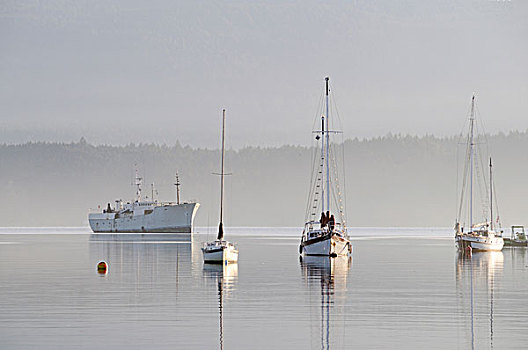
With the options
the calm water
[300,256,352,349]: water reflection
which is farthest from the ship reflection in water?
[300,256,352,349]: water reflection

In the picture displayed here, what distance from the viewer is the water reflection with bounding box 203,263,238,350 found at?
2940cm

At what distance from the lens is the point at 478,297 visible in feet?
122

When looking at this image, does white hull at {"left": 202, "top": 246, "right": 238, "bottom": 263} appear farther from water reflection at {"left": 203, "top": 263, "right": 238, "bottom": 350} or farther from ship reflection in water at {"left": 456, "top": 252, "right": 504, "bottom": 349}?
ship reflection in water at {"left": 456, "top": 252, "right": 504, "bottom": 349}

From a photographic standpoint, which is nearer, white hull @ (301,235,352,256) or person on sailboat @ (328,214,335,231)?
person on sailboat @ (328,214,335,231)

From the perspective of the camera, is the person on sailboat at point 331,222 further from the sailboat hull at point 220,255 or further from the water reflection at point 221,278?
the sailboat hull at point 220,255

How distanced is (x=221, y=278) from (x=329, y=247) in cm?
2550

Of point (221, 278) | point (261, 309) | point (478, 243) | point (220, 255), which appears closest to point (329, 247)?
point (220, 255)

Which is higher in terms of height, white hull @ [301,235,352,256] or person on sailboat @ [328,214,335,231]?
person on sailboat @ [328,214,335,231]

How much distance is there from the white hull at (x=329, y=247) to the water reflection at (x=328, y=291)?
0.76 meters

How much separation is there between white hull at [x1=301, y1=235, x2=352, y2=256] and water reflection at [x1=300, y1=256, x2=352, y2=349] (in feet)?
2.48

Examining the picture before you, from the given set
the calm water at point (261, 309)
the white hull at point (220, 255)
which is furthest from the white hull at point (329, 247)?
the calm water at point (261, 309)

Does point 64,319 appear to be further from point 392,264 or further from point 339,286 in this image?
point 392,264

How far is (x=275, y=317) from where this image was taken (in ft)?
96.8

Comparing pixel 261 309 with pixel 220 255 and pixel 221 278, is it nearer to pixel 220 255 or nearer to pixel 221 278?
pixel 221 278
